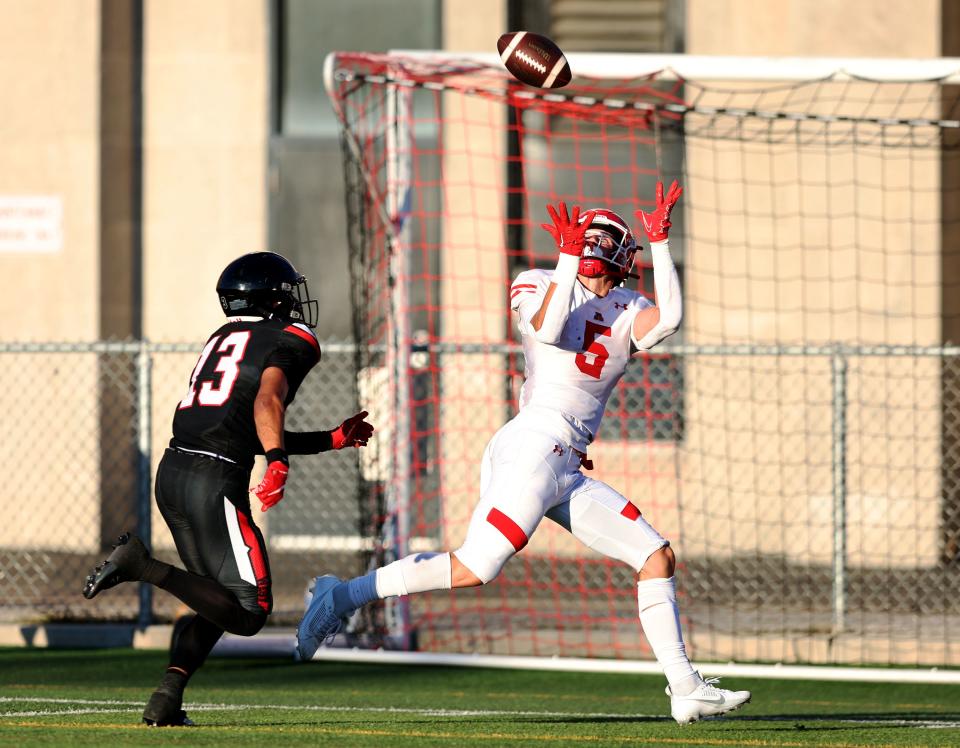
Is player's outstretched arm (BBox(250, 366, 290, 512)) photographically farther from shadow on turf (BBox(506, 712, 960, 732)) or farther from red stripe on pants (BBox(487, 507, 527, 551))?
shadow on turf (BBox(506, 712, 960, 732))

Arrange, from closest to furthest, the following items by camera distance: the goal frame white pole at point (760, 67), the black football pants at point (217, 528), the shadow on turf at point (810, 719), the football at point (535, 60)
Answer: the black football pants at point (217, 528) < the shadow on turf at point (810, 719) < the football at point (535, 60) < the goal frame white pole at point (760, 67)

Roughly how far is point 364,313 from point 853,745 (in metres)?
5.16

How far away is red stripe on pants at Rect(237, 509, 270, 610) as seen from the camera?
6.55m

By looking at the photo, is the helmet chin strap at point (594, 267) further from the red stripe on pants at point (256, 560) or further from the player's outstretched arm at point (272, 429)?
the red stripe on pants at point (256, 560)

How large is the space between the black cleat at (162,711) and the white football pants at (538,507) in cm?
131

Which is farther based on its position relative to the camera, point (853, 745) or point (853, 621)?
point (853, 621)

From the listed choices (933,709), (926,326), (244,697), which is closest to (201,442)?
(244,697)

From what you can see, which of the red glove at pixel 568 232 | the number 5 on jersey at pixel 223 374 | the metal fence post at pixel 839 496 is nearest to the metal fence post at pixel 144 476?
the number 5 on jersey at pixel 223 374

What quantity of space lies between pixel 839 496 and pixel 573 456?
4.45 m

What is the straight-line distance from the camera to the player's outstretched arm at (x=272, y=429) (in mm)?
6363

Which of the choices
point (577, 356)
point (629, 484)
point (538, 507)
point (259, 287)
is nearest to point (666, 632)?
point (538, 507)

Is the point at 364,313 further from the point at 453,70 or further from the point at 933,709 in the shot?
the point at 933,709

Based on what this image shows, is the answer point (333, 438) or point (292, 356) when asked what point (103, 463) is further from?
point (292, 356)

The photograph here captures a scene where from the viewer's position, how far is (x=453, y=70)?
10.2 meters
